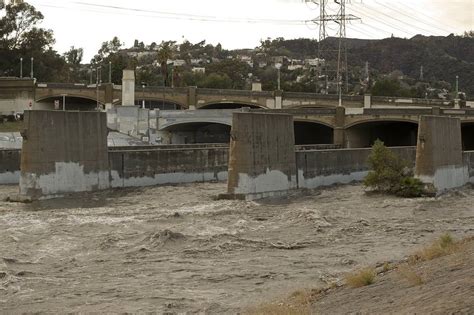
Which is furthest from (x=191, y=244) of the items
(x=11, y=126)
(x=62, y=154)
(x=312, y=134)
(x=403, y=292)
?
(x=312, y=134)

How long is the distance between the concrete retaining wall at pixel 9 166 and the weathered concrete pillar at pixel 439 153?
22200 millimetres

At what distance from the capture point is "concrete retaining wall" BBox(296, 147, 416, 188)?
37.7 metres

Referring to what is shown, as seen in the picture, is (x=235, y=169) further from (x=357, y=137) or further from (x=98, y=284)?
(x=357, y=137)

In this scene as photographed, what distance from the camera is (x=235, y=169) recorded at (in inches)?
1271

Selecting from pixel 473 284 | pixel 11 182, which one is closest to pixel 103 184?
pixel 11 182

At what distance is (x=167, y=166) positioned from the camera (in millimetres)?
39156

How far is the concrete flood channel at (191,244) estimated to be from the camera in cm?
1570

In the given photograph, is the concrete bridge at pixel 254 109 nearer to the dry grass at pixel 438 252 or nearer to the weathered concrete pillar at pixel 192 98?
the weathered concrete pillar at pixel 192 98

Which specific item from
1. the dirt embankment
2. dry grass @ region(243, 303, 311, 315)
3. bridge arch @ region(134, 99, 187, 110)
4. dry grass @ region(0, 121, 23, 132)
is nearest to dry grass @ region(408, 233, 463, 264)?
the dirt embankment

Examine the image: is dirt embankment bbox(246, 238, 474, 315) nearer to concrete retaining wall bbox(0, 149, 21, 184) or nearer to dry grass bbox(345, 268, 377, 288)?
dry grass bbox(345, 268, 377, 288)

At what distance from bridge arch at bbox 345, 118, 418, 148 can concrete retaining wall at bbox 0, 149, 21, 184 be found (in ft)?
114

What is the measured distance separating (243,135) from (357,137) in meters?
36.9

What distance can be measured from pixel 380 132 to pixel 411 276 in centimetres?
6309

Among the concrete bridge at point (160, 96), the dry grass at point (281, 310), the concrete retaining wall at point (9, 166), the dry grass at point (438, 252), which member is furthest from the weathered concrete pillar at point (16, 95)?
the dry grass at point (281, 310)
